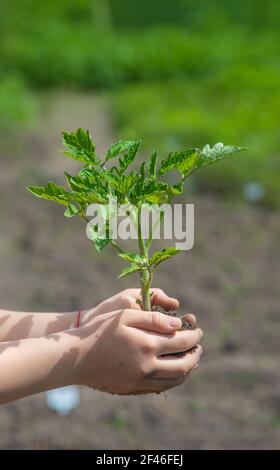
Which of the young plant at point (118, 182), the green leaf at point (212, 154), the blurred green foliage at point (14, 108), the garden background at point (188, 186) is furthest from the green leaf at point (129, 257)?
the blurred green foliage at point (14, 108)

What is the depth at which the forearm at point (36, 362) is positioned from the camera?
1.77 meters

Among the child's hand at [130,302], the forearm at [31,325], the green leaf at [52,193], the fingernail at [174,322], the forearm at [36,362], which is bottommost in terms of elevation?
the forearm at [36,362]

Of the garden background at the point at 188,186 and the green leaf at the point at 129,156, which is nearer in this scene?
the green leaf at the point at 129,156

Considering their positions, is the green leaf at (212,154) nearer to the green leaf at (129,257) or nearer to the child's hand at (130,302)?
the green leaf at (129,257)

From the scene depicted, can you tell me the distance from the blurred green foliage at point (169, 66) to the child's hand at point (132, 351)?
335 centimetres

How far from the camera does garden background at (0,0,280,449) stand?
126 inches

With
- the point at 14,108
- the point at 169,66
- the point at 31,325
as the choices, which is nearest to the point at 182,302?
the point at 31,325

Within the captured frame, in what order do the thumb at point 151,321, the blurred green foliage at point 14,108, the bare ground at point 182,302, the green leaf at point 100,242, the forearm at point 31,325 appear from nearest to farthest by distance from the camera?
the green leaf at point 100,242, the thumb at point 151,321, the forearm at point 31,325, the bare ground at point 182,302, the blurred green foliage at point 14,108

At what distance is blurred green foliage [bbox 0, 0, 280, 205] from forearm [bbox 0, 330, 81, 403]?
134 inches

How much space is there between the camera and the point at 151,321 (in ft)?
5.77

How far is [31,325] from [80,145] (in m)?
0.50

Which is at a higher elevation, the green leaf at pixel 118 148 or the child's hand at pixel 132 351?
the green leaf at pixel 118 148

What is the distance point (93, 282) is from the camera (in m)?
4.22

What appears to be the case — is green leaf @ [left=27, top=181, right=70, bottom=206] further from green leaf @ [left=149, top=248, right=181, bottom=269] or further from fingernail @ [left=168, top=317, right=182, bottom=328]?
fingernail @ [left=168, top=317, right=182, bottom=328]
